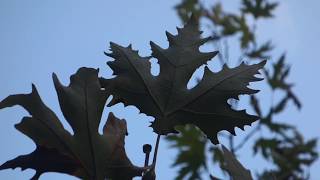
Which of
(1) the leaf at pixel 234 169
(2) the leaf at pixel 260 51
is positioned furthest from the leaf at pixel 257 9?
(1) the leaf at pixel 234 169

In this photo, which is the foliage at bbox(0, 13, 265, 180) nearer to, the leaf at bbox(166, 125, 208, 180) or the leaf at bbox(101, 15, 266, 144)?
the leaf at bbox(101, 15, 266, 144)

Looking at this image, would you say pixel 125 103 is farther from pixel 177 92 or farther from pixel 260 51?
pixel 260 51

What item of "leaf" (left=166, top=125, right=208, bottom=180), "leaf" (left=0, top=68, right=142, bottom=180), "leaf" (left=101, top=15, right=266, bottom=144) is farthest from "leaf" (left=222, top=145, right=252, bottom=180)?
"leaf" (left=166, top=125, right=208, bottom=180)

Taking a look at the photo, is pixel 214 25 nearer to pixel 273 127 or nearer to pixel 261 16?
pixel 261 16

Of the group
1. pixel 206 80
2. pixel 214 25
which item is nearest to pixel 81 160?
pixel 206 80

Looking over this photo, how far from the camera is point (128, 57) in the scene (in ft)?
2.68

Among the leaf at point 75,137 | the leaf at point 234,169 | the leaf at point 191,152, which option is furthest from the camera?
the leaf at point 191,152

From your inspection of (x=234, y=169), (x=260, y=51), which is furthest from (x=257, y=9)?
(x=234, y=169)

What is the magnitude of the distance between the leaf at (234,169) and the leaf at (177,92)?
6.0 inches

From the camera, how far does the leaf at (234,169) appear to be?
36.1 inches

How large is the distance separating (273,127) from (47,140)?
11.1 feet

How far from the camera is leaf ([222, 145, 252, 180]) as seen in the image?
92 cm

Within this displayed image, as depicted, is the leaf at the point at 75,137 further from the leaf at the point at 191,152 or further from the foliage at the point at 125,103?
the leaf at the point at 191,152

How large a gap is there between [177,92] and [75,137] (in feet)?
0.68
